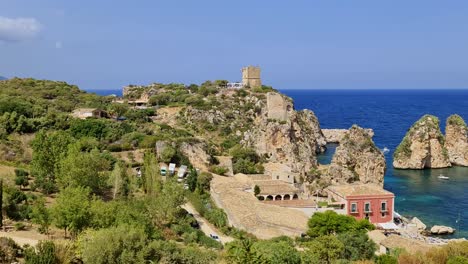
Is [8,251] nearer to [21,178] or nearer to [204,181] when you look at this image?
[21,178]

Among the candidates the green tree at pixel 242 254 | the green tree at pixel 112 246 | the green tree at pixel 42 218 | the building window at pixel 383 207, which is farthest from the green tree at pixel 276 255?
the building window at pixel 383 207

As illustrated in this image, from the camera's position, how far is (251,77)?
75.6 meters

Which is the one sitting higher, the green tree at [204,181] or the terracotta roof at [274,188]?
the green tree at [204,181]

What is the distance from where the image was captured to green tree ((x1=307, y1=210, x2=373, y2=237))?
27875 millimetres

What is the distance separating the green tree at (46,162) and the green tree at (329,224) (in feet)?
55.7

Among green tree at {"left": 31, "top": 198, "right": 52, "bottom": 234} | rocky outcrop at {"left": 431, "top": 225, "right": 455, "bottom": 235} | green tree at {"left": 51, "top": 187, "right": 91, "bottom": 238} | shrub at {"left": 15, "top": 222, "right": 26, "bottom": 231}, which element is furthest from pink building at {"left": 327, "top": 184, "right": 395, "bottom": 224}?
shrub at {"left": 15, "top": 222, "right": 26, "bottom": 231}

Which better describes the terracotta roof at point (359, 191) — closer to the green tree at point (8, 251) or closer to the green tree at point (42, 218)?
the green tree at point (42, 218)

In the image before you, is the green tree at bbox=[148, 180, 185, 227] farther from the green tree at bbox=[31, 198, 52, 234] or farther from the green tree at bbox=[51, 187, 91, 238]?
the green tree at bbox=[31, 198, 52, 234]

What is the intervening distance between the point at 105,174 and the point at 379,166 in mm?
30898

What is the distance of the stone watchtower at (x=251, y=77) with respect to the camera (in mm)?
75500

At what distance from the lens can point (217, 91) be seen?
70.9 m

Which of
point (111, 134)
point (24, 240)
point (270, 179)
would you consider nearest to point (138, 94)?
point (111, 134)

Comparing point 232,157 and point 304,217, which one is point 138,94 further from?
Answer: point 304,217

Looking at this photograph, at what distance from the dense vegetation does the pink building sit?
12.9 feet
